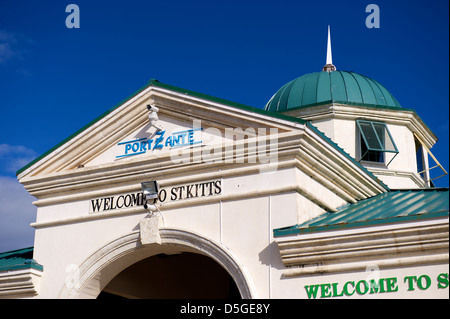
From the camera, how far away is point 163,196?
15062mm

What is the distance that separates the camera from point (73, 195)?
52.6ft

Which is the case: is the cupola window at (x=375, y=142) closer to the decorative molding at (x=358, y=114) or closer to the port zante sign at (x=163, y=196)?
the decorative molding at (x=358, y=114)

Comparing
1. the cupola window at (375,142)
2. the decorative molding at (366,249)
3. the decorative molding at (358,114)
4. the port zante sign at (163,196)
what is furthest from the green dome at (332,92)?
the decorative molding at (366,249)

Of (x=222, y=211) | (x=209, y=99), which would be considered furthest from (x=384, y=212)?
(x=209, y=99)

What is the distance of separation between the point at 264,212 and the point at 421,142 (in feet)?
33.6

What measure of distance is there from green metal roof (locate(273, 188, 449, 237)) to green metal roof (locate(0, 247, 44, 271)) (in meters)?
5.81

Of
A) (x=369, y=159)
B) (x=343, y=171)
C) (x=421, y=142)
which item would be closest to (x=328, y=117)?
(x=369, y=159)

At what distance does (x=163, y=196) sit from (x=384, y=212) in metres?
4.64

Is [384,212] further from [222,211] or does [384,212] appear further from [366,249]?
[222,211]

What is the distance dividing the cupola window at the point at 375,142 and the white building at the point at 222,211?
13.8 ft

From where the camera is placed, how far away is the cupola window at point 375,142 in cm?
2059

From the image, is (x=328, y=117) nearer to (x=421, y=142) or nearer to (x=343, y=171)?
(x=421, y=142)

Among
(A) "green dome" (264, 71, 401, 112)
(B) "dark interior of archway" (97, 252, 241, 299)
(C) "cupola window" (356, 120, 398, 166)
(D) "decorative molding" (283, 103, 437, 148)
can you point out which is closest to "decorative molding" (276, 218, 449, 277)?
(B) "dark interior of archway" (97, 252, 241, 299)

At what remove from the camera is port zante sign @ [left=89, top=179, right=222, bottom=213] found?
48.0 feet
